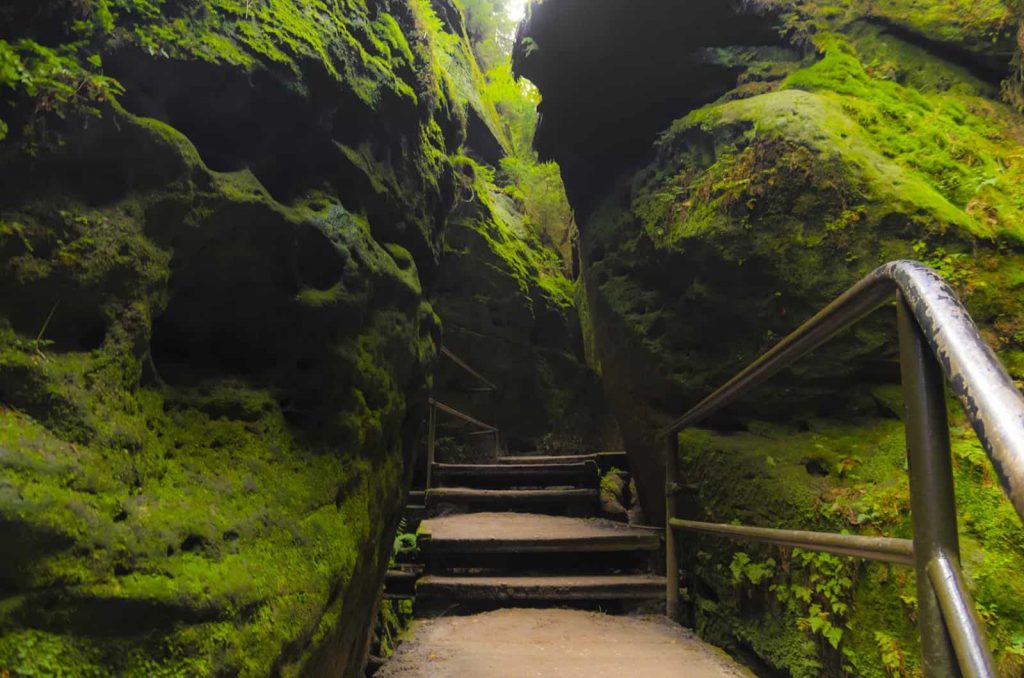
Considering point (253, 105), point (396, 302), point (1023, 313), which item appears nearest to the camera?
point (253, 105)

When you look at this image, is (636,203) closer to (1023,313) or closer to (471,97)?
(1023,313)

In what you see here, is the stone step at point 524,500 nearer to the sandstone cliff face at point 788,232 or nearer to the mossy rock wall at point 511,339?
the sandstone cliff face at point 788,232

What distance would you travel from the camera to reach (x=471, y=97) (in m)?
10.9

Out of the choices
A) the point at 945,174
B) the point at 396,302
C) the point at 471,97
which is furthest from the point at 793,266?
the point at 471,97

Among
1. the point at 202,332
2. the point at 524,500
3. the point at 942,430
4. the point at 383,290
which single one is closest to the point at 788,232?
the point at 383,290

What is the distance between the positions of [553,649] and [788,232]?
3.16 m

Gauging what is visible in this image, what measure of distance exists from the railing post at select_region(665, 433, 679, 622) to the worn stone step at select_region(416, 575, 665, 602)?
28 centimetres

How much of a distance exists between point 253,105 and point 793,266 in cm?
346

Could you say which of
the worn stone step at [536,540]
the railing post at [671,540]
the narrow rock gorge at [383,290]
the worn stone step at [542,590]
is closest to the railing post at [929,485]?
the narrow rock gorge at [383,290]

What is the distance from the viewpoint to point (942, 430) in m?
1.01

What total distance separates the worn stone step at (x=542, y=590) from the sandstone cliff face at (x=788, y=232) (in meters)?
0.45

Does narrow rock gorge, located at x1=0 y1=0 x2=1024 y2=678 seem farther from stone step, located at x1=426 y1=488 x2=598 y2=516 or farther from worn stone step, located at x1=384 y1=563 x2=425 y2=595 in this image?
stone step, located at x1=426 y1=488 x2=598 y2=516

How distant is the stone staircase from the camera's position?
12.8 ft

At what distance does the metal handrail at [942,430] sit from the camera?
766mm
